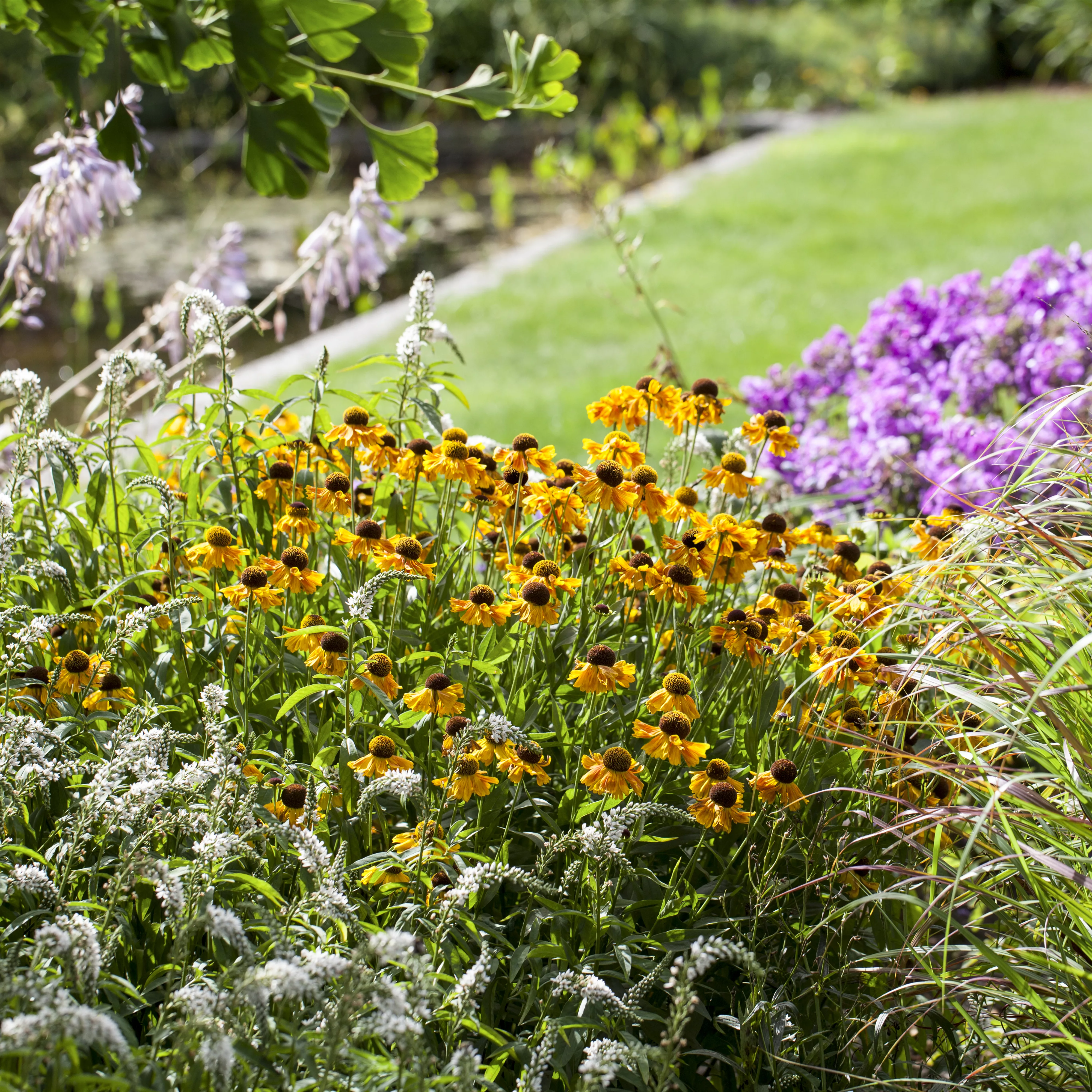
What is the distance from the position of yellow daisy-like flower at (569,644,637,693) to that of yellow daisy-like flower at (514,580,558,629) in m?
0.10

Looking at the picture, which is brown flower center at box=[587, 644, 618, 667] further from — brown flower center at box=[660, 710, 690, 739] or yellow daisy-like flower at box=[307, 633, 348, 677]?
yellow daisy-like flower at box=[307, 633, 348, 677]

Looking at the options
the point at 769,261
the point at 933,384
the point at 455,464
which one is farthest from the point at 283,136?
the point at 769,261

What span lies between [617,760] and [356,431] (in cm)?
79

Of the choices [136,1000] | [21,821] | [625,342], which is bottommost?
[625,342]

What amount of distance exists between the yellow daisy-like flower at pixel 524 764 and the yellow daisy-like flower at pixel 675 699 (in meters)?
0.19

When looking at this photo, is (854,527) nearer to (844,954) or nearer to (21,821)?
(844,954)

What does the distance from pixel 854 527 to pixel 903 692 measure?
51cm

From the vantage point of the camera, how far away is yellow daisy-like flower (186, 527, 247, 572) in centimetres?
180

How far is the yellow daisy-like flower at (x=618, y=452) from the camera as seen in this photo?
1948 mm

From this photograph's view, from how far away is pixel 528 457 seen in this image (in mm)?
1987

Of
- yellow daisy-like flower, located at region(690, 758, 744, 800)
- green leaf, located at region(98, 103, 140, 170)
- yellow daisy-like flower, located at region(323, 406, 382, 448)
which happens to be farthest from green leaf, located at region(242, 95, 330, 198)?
yellow daisy-like flower, located at region(690, 758, 744, 800)

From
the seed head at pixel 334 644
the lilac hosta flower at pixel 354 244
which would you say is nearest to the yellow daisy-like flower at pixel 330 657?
the seed head at pixel 334 644

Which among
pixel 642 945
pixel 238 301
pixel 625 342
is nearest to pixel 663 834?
pixel 642 945

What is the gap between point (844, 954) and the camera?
5.52 feet
